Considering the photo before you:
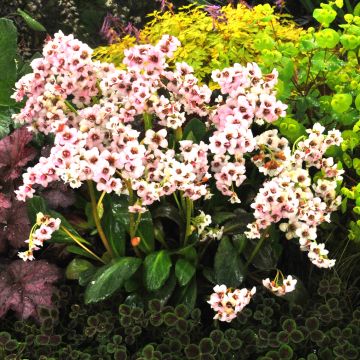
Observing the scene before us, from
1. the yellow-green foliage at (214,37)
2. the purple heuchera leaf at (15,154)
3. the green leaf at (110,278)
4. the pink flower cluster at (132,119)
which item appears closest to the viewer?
the pink flower cluster at (132,119)

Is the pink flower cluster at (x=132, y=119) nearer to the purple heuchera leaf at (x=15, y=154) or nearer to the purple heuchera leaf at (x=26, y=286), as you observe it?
the purple heuchera leaf at (x=15, y=154)

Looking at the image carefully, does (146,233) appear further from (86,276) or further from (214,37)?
(214,37)

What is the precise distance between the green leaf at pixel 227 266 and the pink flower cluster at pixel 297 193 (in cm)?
27

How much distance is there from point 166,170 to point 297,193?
1.29ft

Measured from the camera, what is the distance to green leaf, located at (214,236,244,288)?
208 centimetres

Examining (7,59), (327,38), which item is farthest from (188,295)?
(7,59)

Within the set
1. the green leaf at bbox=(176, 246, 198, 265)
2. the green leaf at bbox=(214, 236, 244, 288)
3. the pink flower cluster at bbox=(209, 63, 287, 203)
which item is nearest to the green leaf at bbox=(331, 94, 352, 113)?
the pink flower cluster at bbox=(209, 63, 287, 203)

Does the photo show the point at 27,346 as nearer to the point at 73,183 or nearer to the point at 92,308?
the point at 92,308

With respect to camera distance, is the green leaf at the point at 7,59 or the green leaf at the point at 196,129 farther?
the green leaf at the point at 7,59

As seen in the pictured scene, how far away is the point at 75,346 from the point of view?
2.06 metres

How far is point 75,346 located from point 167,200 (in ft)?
2.11

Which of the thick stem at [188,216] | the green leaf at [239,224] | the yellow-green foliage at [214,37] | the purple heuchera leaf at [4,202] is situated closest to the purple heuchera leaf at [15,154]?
the purple heuchera leaf at [4,202]

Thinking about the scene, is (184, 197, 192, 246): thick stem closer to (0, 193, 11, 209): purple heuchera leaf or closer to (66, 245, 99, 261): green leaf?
(66, 245, 99, 261): green leaf

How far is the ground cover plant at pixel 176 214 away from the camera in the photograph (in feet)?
5.91
